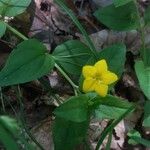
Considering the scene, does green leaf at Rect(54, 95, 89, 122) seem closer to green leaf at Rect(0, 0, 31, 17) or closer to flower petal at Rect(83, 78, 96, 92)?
flower petal at Rect(83, 78, 96, 92)

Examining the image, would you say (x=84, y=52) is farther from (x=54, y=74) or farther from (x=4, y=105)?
(x=4, y=105)

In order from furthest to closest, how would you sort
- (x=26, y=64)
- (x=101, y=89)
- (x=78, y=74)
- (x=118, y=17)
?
(x=118, y=17), (x=78, y=74), (x=26, y=64), (x=101, y=89)

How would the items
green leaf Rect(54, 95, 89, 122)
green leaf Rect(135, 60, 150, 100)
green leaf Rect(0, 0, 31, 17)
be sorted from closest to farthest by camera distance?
green leaf Rect(54, 95, 89, 122) < green leaf Rect(135, 60, 150, 100) < green leaf Rect(0, 0, 31, 17)

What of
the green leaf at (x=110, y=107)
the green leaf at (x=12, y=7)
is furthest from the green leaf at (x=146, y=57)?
the green leaf at (x=12, y=7)

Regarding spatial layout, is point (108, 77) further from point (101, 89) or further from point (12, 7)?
point (12, 7)

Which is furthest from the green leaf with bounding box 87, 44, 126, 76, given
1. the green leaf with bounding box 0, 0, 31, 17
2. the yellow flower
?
the green leaf with bounding box 0, 0, 31, 17

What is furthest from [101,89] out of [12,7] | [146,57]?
[12,7]
